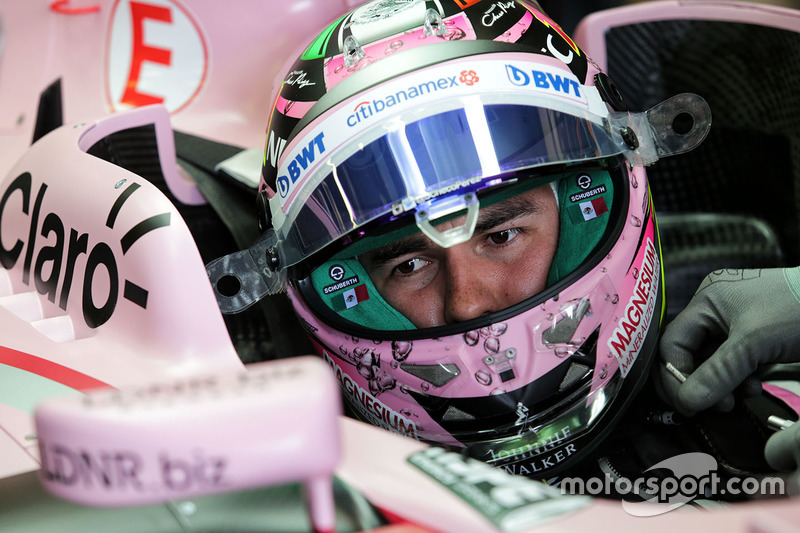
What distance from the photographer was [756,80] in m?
1.56

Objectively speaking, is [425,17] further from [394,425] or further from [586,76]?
[394,425]

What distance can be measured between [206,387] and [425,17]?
75 cm

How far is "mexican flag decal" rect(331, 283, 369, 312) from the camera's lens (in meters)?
1.25

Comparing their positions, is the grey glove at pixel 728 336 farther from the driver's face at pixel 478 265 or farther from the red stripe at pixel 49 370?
the red stripe at pixel 49 370

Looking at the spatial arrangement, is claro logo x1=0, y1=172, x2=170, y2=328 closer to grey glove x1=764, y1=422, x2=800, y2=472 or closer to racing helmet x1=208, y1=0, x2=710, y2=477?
racing helmet x1=208, y1=0, x2=710, y2=477

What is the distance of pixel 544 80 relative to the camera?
1114 millimetres

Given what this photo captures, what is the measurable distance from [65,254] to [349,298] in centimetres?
41

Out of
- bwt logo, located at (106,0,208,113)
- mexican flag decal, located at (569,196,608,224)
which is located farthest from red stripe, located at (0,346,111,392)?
bwt logo, located at (106,0,208,113)

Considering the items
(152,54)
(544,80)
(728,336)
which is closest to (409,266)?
(544,80)

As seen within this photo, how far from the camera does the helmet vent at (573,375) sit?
1.06 metres

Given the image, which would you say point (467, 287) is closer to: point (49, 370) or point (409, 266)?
point (409, 266)

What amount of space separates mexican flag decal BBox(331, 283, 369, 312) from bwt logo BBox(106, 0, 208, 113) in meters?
0.74

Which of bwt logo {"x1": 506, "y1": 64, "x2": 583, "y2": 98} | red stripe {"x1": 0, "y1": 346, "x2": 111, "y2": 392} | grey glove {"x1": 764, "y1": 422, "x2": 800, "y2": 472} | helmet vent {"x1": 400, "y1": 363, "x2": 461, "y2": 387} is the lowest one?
grey glove {"x1": 764, "y1": 422, "x2": 800, "y2": 472}

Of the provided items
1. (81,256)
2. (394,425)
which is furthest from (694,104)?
(81,256)
